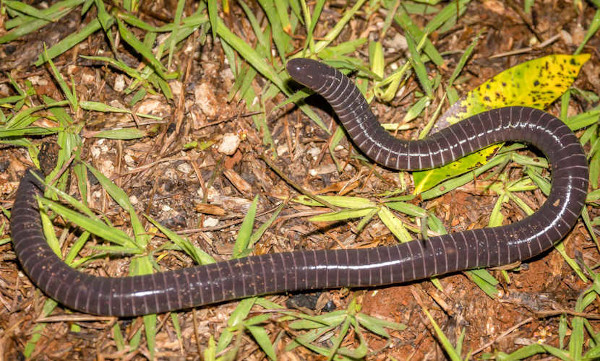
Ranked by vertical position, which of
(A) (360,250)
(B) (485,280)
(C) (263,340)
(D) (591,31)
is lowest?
(C) (263,340)

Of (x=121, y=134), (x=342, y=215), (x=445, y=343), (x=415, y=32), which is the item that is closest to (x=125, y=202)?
(x=121, y=134)

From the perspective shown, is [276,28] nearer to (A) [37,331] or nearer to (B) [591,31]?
(B) [591,31]

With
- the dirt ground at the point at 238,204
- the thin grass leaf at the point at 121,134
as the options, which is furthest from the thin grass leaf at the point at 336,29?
the thin grass leaf at the point at 121,134

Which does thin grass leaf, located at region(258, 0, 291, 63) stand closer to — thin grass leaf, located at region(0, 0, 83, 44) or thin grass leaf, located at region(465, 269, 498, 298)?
thin grass leaf, located at region(0, 0, 83, 44)

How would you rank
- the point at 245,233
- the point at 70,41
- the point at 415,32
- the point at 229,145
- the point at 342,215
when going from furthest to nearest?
the point at 415,32, the point at 70,41, the point at 229,145, the point at 342,215, the point at 245,233

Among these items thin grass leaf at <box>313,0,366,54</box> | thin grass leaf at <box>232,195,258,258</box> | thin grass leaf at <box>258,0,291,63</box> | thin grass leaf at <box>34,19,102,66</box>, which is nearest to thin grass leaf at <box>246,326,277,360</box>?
thin grass leaf at <box>232,195,258,258</box>

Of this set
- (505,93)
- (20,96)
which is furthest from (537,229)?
(20,96)
